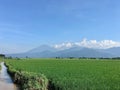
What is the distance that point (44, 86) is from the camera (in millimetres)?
19984

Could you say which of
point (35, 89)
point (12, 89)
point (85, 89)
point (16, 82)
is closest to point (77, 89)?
point (85, 89)

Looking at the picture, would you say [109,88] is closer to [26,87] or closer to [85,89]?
[85,89]

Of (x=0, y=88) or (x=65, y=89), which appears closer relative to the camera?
(x=65, y=89)

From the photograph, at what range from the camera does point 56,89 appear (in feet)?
59.0

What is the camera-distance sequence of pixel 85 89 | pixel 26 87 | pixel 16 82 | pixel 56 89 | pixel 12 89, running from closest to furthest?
pixel 85 89
pixel 56 89
pixel 26 87
pixel 12 89
pixel 16 82

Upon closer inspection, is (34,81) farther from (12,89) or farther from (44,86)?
(12,89)

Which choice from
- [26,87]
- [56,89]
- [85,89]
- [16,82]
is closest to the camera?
[85,89]

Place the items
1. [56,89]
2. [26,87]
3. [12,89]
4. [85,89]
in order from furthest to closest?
[12,89]
[26,87]
[56,89]
[85,89]

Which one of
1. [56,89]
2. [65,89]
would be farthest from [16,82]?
[65,89]

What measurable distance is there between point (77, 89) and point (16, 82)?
14.2 meters

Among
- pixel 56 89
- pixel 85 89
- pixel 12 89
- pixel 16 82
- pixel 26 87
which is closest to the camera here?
pixel 85 89

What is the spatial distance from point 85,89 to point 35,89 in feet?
15.4

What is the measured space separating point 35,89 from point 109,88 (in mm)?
5526

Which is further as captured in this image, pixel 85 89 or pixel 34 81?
pixel 34 81
